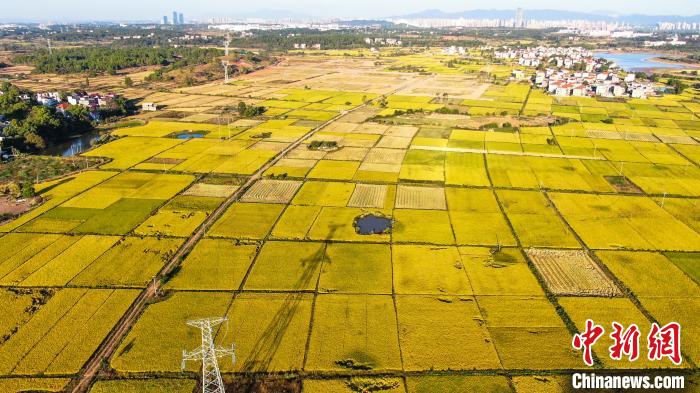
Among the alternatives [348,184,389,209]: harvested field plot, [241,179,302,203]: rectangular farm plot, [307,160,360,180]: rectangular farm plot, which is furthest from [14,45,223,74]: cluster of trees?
[348,184,389,209]: harvested field plot

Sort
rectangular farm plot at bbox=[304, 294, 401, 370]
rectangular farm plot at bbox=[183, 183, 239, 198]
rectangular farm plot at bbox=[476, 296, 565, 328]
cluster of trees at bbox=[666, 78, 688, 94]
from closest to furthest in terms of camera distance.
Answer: rectangular farm plot at bbox=[304, 294, 401, 370] → rectangular farm plot at bbox=[476, 296, 565, 328] → rectangular farm plot at bbox=[183, 183, 239, 198] → cluster of trees at bbox=[666, 78, 688, 94]

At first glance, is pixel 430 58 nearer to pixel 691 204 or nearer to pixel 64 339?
pixel 691 204

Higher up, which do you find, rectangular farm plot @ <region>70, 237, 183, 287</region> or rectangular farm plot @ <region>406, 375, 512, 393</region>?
rectangular farm plot @ <region>70, 237, 183, 287</region>

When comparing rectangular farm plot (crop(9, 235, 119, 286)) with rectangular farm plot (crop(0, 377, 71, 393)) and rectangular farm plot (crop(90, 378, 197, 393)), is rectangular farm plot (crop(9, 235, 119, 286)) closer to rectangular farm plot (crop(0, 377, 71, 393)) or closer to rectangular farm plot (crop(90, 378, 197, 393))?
rectangular farm plot (crop(0, 377, 71, 393))

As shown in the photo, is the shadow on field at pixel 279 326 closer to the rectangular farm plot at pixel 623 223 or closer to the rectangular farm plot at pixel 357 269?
the rectangular farm plot at pixel 357 269

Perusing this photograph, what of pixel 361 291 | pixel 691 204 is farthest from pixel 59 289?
pixel 691 204

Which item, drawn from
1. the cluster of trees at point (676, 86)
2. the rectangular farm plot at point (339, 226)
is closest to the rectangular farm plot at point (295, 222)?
the rectangular farm plot at point (339, 226)

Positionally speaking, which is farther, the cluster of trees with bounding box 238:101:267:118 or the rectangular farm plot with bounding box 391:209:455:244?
the cluster of trees with bounding box 238:101:267:118

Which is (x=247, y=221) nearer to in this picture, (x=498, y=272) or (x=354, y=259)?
(x=354, y=259)
